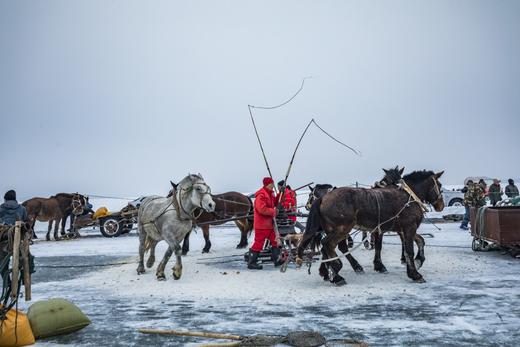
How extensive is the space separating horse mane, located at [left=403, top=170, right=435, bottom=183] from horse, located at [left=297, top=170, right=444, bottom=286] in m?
0.64

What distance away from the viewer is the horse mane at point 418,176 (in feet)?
28.6

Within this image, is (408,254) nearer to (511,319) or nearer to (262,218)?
(511,319)

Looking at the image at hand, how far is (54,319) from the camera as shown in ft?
15.4

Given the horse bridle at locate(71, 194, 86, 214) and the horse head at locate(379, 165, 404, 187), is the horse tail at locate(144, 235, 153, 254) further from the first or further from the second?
the horse bridle at locate(71, 194, 86, 214)

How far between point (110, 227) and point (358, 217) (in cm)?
1334

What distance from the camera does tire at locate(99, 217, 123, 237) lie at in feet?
59.2

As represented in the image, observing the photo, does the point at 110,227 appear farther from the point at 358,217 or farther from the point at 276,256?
the point at 358,217

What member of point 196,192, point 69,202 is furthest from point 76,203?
point 196,192

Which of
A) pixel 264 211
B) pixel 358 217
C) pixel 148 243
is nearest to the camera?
pixel 358 217

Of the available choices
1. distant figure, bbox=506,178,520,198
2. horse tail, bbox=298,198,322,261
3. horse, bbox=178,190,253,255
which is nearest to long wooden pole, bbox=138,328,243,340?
horse tail, bbox=298,198,322,261

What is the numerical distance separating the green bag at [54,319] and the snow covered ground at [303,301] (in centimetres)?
10

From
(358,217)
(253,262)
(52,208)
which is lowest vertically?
(253,262)

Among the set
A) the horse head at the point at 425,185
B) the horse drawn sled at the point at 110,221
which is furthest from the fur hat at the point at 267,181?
the horse drawn sled at the point at 110,221

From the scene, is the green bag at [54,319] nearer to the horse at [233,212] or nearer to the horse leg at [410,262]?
the horse leg at [410,262]
